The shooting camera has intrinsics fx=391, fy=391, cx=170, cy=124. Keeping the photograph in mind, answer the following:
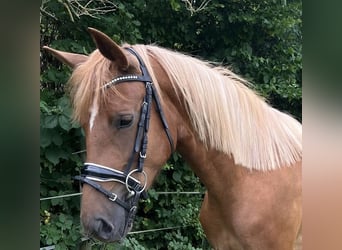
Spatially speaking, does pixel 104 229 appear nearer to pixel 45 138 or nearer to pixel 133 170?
pixel 133 170

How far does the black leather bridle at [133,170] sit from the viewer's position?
120 centimetres

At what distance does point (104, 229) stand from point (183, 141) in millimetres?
425

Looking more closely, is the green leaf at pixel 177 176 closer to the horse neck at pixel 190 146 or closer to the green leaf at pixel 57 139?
the green leaf at pixel 57 139

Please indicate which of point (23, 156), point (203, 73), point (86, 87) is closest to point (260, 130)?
point (203, 73)

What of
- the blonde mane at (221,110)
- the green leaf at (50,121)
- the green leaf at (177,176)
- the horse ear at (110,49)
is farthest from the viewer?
the green leaf at (177,176)

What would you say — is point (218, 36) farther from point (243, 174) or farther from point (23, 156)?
point (23, 156)

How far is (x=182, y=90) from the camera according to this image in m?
1.37

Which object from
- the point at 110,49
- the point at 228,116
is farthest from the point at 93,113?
the point at 228,116

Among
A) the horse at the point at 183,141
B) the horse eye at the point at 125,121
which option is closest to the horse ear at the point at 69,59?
the horse at the point at 183,141

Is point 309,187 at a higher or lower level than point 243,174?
higher

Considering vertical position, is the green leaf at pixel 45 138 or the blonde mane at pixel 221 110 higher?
the blonde mane at pixel 221 110

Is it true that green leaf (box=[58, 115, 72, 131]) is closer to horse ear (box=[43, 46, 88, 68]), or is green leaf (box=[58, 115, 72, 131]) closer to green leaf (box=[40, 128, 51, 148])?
green leaf (box=[40, 128, 51, 148])

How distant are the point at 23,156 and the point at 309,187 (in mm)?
574

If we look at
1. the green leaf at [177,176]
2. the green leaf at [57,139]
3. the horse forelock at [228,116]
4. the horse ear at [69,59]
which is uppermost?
the horse ear at [69,59]
